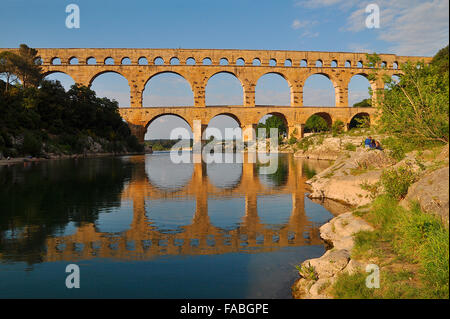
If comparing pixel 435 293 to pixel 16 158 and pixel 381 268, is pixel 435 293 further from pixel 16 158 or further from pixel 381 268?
pixel 16 158

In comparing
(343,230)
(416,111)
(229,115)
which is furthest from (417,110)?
(229,115)

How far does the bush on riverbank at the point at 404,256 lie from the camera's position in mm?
3824

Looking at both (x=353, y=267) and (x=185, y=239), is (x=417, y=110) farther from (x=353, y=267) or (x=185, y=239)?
(x=185, y=239)

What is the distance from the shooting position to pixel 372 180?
9641 mm

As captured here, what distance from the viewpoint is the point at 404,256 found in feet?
15.4

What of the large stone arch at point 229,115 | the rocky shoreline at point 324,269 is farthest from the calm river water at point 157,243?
the large stone arch at point 229,115

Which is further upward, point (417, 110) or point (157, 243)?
point (417, 110)

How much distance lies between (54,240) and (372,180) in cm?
844

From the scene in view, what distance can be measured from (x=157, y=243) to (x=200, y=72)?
4228 centimetres

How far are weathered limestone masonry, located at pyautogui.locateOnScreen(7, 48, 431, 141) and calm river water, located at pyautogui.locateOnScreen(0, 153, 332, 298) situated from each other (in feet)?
113

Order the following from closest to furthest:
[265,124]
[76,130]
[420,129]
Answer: [420,129], [76,130], [265,124]

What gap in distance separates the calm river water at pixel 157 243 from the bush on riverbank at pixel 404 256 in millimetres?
923
